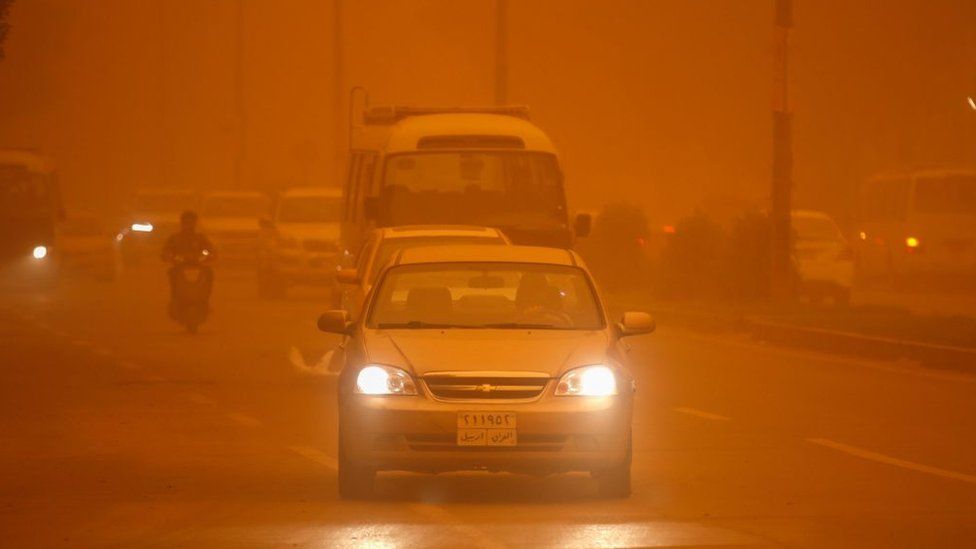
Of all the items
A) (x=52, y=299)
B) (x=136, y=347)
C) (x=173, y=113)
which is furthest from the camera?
(x=173, y=113)

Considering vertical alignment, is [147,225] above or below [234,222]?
below

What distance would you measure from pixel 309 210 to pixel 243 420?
23451 millimetres

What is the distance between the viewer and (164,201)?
54.0m

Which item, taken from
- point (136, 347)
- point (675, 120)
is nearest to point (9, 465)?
point (136, 347)

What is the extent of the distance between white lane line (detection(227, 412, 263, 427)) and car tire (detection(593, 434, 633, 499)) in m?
4.82

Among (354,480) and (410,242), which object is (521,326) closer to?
(354,480)

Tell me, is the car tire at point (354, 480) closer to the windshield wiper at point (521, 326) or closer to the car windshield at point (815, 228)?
the windshield wiper at point (521, 326)

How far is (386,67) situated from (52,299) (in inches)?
1897

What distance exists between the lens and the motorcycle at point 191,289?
91.7ft

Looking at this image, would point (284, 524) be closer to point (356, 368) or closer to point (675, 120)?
point (356, 368)

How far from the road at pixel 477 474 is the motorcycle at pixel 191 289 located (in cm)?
358

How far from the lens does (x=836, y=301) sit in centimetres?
3416

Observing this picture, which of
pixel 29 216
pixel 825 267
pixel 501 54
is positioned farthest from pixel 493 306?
pixel 29 216

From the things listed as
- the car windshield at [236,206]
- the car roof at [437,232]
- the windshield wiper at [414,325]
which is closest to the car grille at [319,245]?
the car windshield at [236,206]
